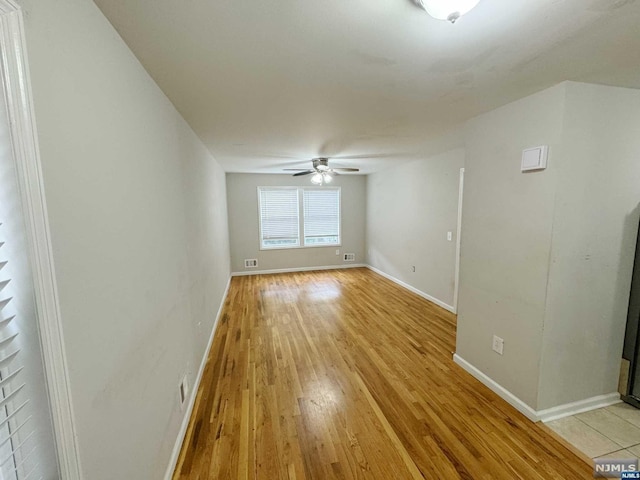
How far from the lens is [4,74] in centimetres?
59

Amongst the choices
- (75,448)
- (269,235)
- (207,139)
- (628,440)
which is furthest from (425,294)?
(75,448)

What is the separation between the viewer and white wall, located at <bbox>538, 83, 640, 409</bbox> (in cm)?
167

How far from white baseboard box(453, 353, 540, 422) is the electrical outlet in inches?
10.6

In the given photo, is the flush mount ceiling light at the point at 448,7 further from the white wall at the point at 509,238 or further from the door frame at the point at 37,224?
the white wall at the point at 509,238

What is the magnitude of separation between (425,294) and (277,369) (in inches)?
112

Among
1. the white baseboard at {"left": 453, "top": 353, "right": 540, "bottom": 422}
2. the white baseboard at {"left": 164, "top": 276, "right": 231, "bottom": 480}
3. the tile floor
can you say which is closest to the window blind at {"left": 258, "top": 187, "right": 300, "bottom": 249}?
the white baseboard at {"left": 164, "top": 276, "right": 231, "bottom": 480}

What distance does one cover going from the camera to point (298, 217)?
6.04 meters

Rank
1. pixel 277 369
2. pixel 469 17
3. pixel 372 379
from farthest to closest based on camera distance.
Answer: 1. pixel 277 369
2. pixel 372 379
3. pixel 469 17

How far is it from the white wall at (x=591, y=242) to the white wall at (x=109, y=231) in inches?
95.7

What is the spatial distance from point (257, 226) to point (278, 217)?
0.52 meters

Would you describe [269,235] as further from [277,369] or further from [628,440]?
[628,440]

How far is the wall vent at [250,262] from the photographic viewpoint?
5.83 m

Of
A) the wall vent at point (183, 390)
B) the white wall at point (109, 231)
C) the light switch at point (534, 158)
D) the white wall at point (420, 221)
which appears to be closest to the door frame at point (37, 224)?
the white wall at point (109, 231)

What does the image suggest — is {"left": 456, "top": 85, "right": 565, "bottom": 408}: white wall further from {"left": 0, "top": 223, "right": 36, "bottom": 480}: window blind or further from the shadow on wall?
{"left": 0, "top": 223, "right": 36, "bottom": 480}: window blind
